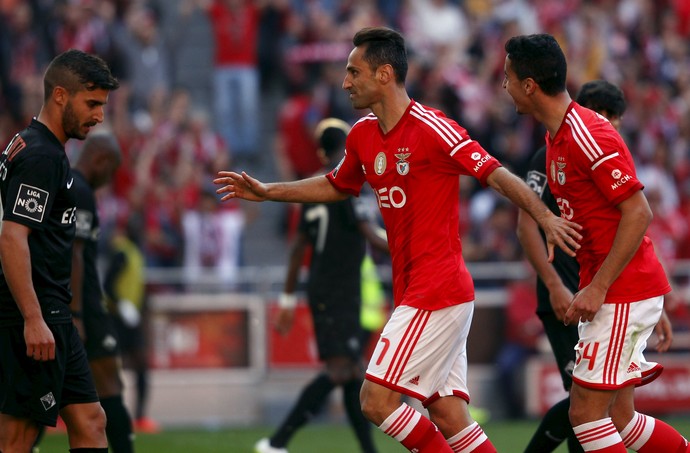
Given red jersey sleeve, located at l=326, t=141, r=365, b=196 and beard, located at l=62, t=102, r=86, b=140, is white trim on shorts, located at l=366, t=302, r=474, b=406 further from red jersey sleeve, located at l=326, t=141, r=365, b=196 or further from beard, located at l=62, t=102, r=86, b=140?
beard, located at l=62, t=102, r=86, b=140

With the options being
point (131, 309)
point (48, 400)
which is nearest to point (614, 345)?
point (48, 400)

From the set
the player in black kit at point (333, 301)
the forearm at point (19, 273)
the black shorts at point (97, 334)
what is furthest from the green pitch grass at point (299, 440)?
the forearm at point (19, 273)

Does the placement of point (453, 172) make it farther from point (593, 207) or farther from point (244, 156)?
point (244, 156)

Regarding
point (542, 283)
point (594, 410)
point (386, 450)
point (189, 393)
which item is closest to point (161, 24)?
point (189, 393)

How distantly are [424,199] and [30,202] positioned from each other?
82.2 inches

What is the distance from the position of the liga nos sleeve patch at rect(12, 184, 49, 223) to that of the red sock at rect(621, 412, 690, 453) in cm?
334

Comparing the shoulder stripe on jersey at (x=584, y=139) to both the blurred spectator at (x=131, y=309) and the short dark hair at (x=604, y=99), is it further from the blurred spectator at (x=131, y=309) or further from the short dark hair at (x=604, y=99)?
the blurred spectator at (x=131, y=309)

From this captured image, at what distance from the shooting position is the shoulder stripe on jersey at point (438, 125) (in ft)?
21.9

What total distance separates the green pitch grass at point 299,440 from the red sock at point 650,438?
3566 mm

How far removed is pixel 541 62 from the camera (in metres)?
6.56

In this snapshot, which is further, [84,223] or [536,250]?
[84,223]

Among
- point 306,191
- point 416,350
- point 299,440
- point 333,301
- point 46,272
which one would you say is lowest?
point 299,440

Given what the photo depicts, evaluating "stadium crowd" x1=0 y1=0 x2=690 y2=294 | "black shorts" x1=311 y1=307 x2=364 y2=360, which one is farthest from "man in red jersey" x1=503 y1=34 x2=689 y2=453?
"stadium crowd" x1=0 y1=0 x2=690 y2=294

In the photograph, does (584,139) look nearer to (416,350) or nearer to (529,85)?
(529,85)
